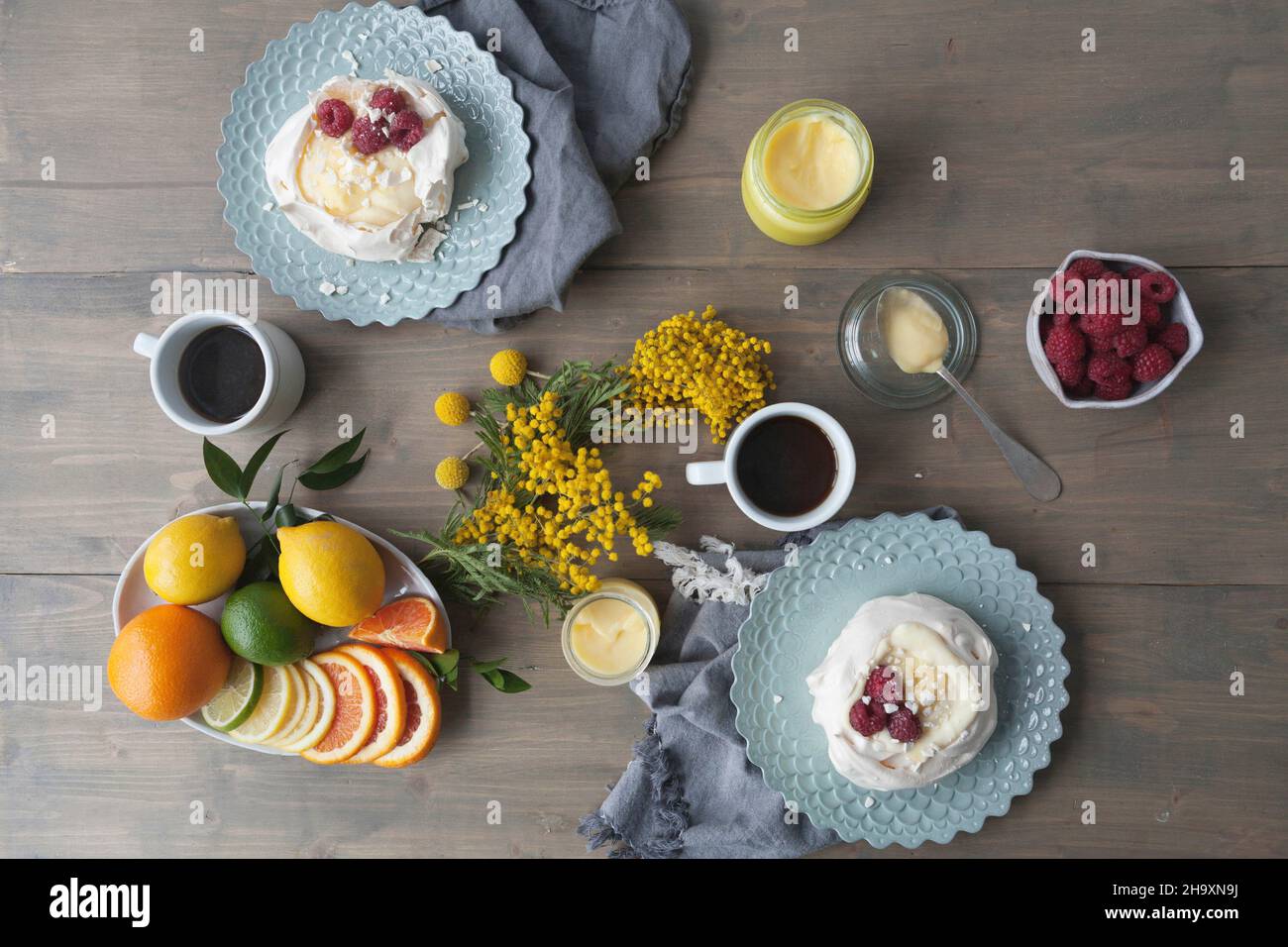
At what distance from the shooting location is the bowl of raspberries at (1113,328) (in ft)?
3.15

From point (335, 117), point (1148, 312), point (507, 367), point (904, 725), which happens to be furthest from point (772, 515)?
point (335, 117)

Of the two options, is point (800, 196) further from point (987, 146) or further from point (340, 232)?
point (340, 232)

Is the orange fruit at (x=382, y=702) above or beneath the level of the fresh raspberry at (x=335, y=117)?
beneath

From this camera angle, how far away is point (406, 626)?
102cm

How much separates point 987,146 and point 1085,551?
545 mm

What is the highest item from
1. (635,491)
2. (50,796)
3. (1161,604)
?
(635,491)

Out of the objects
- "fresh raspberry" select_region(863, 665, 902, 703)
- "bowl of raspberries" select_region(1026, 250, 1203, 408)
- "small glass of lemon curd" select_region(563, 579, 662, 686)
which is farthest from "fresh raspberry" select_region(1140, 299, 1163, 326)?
"small glass of lemon curd" select_region(563, 579, 662, 686)

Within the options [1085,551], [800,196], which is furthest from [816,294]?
[1085,551]

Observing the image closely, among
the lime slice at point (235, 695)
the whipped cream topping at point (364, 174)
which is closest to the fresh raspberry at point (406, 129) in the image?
the whipped cream topping at point (364, 174)

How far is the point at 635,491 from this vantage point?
1.02 metres

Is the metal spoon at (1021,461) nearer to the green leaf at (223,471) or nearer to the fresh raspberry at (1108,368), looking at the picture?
the fresh raspberry at (1108,368)

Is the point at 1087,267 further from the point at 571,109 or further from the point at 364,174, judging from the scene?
the point at 364,174

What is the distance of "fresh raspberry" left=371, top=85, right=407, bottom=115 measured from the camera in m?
0.96

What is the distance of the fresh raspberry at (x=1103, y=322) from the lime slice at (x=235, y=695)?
1098 mm
